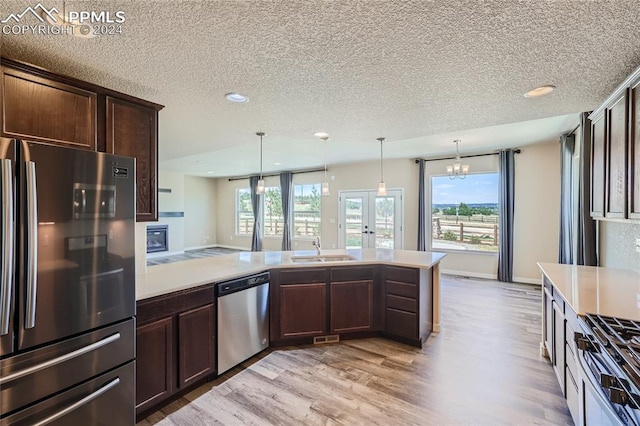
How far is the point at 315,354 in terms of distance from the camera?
115 inches

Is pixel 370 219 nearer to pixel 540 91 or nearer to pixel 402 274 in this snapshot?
pixel 402 274

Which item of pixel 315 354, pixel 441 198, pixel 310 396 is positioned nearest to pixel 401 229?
pixel 441 198

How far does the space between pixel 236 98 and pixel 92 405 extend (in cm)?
225

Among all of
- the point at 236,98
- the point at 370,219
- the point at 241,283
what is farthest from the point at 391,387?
the point at 370,219

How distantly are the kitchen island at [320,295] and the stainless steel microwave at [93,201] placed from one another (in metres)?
0.84

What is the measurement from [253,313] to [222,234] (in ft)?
28.4

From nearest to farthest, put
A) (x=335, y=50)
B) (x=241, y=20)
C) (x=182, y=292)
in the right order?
1. (x=241, y=20)
2. (x=335, y=50)
3. (x=182, y=292)

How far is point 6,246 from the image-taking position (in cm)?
126

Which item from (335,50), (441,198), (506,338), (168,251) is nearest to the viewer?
(335,50)

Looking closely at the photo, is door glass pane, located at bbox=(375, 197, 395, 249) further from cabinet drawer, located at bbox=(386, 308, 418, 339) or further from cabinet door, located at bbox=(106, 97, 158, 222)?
cabinet door, located at bbox=(106, 97, 158, 222)

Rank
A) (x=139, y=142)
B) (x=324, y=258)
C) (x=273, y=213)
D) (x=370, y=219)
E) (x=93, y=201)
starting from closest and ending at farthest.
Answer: (x=93, y=201)
(x=139, y=142)
(x=324, y=258)
(x=370, y=219)
(x=273, y=213)

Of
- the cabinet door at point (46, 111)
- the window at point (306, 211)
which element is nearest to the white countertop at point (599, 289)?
the cabinet door at point (46, 111)

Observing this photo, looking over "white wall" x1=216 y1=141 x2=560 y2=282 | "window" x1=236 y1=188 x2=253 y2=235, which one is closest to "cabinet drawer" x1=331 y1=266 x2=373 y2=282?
"white wall" x1=216 y1=141 x2=560 y2=282

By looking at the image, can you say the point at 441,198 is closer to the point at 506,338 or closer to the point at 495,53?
the point at 506,338
